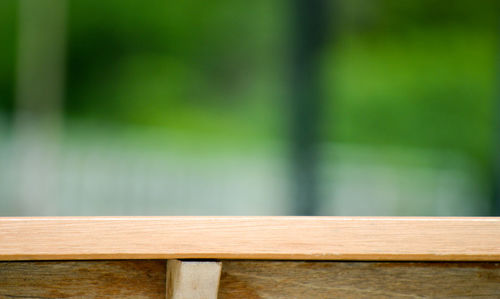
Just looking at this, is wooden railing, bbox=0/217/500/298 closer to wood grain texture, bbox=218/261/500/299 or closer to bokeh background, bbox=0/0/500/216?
wood grain texture, bbox=218/261/500/299

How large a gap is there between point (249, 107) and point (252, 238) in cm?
546

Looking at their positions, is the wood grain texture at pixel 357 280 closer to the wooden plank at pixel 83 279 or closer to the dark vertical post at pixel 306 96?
the wooden plank at pixel 83 279

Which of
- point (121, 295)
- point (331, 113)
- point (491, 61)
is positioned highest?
point (121, 295)

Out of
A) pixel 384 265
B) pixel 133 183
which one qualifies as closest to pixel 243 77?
pixel 133 183

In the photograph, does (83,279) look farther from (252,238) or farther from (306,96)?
(306,96)

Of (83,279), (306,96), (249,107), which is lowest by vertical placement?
(249,107)

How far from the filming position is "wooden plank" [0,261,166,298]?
482mm

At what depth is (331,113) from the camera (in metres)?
5.16

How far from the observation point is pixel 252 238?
466mm

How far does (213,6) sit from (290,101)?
1994 millimetres

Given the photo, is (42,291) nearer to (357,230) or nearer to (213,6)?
(357,230)

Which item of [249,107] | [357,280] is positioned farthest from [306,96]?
[357,280]

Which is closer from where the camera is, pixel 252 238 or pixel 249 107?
pixel 252 238

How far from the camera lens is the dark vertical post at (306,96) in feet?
13.9
